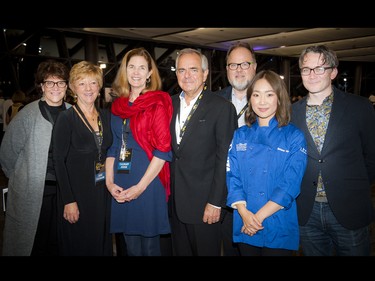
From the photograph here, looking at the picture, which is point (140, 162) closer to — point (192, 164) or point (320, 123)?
point (192, 164)

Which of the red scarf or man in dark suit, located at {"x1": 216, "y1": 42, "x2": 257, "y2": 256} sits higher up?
man in dark suit, located at {"x1": 216, "y1": 42, "x2": 257, "y2": 256}

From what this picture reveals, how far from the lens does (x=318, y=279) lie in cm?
248

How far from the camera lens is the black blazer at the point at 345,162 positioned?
2.09 meters

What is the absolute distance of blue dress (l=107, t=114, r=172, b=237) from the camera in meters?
2.29

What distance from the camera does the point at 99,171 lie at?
2422mm

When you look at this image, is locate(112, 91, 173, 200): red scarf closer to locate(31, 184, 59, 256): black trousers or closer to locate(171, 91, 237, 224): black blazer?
locate(171, 91, 237, 224): black blazer

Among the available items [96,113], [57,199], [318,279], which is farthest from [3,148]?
[318,279]

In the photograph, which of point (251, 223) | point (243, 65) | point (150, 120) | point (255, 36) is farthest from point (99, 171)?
point (255, 36)

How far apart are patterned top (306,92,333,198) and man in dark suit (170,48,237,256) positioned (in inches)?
20.2

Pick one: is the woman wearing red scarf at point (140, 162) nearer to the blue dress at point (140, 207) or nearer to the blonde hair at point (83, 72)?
the blue dress at point (140, 207)

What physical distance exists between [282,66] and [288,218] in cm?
1929

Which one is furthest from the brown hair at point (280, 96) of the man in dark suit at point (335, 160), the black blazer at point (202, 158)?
the black blazer at point (202, 158)

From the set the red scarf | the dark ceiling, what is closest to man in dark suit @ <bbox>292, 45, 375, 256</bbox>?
the red scarf
